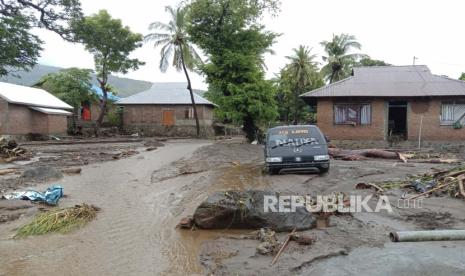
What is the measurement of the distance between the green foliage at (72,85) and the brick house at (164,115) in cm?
358

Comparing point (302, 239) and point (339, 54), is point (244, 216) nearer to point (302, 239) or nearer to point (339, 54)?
point (302, 239)

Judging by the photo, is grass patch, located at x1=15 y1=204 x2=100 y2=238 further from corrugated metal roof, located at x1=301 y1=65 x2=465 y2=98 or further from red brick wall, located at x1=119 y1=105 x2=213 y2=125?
red brick wall, located at x1=119 y1=105 x2=213 y2=125

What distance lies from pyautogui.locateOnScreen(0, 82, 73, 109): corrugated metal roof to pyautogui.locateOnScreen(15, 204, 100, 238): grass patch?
2414 centimetres

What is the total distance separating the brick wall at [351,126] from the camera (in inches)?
941

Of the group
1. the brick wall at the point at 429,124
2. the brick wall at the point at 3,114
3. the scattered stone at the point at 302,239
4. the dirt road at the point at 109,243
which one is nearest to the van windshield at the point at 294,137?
the dirt road at the point at 109,243

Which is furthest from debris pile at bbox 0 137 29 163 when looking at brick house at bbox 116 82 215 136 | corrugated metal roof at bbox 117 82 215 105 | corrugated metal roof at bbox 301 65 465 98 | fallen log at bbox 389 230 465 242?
corrugated metal roof at bbox 117 82 215 105

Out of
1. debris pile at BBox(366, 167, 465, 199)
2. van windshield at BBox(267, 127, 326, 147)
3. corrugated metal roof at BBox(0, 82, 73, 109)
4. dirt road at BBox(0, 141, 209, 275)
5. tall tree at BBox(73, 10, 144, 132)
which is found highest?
tall tree at BBox(73, 10, 144, 132)

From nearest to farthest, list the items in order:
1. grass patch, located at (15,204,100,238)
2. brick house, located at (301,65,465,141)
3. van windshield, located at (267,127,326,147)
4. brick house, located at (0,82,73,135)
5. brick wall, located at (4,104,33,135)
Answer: grass patch, located at (15,204,100,238)
van windshield, located at (267,127,326,147)
brick house, located at (301,65,465,141)
brick house, located at (0,82,73,135)
brick wall, located at (4,104,33,135)

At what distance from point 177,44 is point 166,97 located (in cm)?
664

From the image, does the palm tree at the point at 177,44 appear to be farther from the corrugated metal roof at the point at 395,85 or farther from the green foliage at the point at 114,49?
the corrugated metal roof at the point at 395,85

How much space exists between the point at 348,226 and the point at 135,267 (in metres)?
3.78

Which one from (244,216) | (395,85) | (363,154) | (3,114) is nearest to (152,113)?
(3,114)

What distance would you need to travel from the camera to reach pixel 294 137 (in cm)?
1329

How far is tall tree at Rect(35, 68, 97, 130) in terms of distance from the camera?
39969 millimetres
